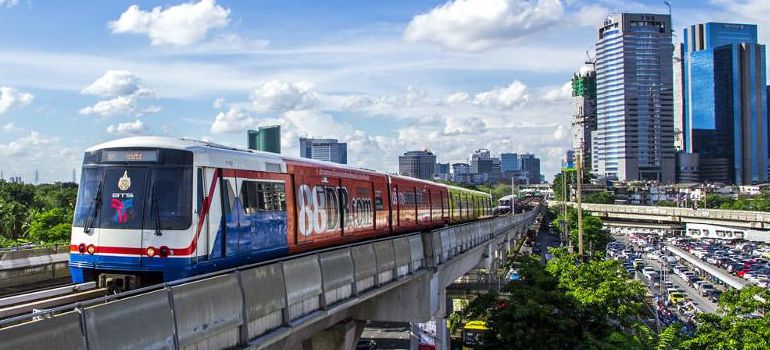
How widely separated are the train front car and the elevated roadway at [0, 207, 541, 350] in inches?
47.7

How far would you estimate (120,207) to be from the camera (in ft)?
39.9

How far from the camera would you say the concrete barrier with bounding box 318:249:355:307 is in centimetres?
1276

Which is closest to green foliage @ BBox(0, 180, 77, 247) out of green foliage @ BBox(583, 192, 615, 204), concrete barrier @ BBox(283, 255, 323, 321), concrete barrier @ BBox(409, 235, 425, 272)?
concrete barrier @ BBox(409, 235, 425, 272)

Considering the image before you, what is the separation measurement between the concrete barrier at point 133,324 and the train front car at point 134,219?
12.8 feet

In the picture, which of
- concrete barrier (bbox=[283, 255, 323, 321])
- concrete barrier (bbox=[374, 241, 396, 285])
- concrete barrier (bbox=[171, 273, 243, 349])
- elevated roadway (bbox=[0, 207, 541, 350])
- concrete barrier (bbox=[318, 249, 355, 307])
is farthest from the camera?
concrete barrier (bbox=[374, 241, 396, 285])

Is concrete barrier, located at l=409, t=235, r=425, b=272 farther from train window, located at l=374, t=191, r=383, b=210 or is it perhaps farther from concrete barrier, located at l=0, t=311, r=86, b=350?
concrete barrier, located at l=0, t=311, r=86, b=350

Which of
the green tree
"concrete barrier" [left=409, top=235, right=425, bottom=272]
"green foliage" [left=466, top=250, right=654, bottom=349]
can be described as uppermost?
"concrete barrier" [left=409, top=235, right=425, bottom=272]

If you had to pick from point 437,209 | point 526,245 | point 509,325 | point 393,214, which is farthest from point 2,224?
Answer: point 526,245

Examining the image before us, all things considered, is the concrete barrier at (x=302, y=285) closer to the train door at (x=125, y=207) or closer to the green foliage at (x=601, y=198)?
the train door at (x=125, y=207)

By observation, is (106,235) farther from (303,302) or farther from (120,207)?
(303,302)

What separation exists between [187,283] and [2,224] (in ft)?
176

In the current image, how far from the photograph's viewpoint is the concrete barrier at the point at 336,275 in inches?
502

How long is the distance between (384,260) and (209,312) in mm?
7524

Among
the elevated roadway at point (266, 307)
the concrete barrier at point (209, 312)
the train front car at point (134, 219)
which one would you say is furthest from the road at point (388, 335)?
the concrete barrier at point (209, 312)
